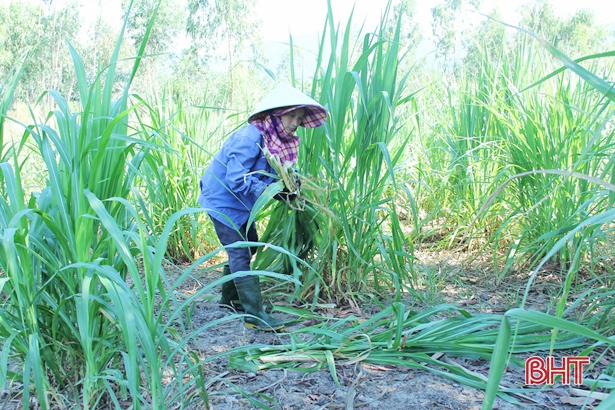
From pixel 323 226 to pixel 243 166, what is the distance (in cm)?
50

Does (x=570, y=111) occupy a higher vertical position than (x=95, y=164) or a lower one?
higher

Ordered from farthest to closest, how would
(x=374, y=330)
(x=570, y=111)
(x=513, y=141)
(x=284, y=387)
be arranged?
1. (x=513, y=141)
2. (x=570, y=111)
3. (x=374, y=330)
4. (x=284, y=387)

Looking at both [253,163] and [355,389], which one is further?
[253,163]

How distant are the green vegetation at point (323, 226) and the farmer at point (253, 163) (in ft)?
0.36

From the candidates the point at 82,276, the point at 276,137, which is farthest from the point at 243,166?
the point at 82,276

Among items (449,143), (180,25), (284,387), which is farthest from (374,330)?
(180,25)

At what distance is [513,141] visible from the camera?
9.09ft

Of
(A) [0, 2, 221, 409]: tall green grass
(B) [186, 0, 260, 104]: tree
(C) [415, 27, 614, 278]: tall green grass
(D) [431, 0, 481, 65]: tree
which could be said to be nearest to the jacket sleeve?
(A) [0, 2, 221, 409]: tall green grass

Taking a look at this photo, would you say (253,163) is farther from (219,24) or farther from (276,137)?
(219,24)

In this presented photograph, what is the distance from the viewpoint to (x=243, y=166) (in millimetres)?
2166

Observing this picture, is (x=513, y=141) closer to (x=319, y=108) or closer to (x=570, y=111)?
(x=570, y=111)

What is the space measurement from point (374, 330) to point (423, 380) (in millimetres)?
451

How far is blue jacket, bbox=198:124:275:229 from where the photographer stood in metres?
2.13

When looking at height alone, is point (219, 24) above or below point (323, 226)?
above
